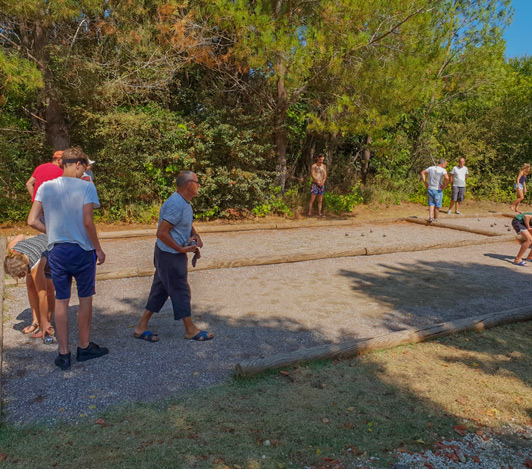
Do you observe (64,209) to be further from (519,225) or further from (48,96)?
(48,96)

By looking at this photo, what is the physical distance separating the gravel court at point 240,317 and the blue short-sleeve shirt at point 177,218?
1.02m

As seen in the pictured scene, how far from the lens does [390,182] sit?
18797 millimetres

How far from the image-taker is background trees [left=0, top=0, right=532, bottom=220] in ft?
36.8

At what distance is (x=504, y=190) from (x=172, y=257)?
64.7 feet

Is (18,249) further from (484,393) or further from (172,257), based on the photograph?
(484,393)

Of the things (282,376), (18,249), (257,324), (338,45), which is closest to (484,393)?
(282,376)

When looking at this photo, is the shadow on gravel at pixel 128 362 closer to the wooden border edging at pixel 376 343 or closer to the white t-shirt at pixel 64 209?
the wooden border edging at pixel 376 343

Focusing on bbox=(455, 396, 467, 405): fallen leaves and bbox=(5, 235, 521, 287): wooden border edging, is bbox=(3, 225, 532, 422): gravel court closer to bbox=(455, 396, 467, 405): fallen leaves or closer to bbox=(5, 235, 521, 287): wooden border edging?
bbox=(5, 235, 521, 287): wooden border edging

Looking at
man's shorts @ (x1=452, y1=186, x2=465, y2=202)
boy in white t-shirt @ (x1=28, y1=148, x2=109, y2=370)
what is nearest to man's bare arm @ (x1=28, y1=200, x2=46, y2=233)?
boy in white t-shirt @ (x1=28, y1=148, x2=109, y2=370)

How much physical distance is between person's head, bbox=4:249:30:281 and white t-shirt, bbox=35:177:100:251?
0.60m

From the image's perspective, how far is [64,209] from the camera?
3.92 meters

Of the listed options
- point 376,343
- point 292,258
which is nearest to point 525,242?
point 292,258

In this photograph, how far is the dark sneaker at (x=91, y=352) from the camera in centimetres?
411

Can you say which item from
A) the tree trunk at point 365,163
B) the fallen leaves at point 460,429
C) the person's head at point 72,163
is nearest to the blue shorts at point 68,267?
the person's head at point 72,163
